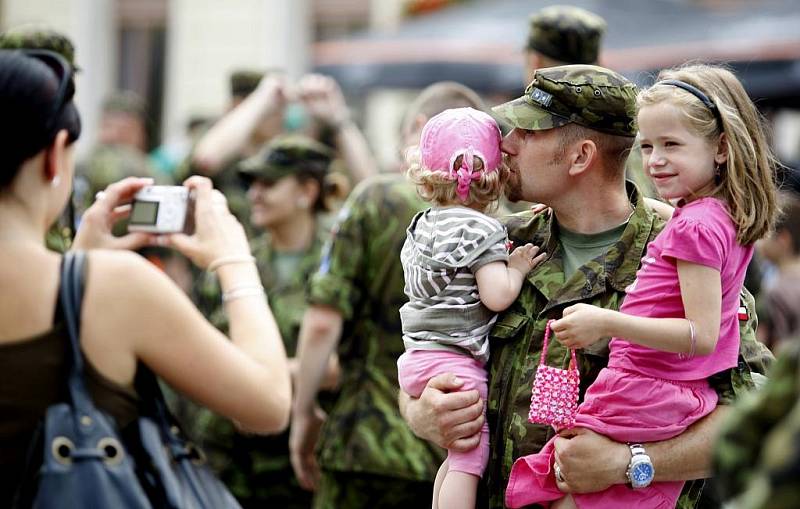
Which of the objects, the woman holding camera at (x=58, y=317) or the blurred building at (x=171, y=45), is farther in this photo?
the blurred building at (x=171, y=45)

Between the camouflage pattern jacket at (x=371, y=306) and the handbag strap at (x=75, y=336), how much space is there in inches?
89.5

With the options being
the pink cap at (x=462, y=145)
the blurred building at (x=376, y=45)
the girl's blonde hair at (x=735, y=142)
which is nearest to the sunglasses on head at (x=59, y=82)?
the pink cap at (x=462, y=145)

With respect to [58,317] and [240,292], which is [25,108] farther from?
[240,292]

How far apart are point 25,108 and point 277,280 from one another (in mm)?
3389

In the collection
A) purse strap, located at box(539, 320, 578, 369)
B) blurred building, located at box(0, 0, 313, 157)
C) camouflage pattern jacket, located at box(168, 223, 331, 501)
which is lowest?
blurred building, located at box(0, 0, 313, 157)

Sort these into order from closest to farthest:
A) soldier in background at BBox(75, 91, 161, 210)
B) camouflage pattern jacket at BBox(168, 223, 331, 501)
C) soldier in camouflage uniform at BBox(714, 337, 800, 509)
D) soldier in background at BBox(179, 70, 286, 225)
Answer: soldier in camouflage uniform at BBox(714, 337, 800, 509) < camouflage pattern jacket at BBox(168, 223, 331, 501) < soldier in background at BBox(179, 70, 286, 225) < soldier in background at BBox(75, 91, 161, 210)

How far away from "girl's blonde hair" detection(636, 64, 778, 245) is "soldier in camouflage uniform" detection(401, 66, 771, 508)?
0.17 metres

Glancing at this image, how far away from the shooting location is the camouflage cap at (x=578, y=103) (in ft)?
10.5

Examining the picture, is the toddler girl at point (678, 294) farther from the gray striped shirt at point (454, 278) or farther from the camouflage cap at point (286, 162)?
the camouflage cap at point (286, 162)

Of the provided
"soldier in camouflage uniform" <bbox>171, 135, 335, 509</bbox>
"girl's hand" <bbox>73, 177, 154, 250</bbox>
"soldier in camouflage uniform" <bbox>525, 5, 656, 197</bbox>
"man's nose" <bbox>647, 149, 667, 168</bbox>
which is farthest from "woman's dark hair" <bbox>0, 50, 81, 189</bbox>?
"soldier in camouflage uniform" <bbox>171, 135, 335, 509</bbox>

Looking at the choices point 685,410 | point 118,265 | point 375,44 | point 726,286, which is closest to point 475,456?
point 685,410

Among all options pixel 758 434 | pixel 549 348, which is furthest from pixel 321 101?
pixel 758 434

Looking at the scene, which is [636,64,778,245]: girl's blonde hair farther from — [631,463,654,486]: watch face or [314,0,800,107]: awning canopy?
[314,0,800,107]: awning canopy

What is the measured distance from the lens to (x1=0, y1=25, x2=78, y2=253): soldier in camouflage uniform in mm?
4258
